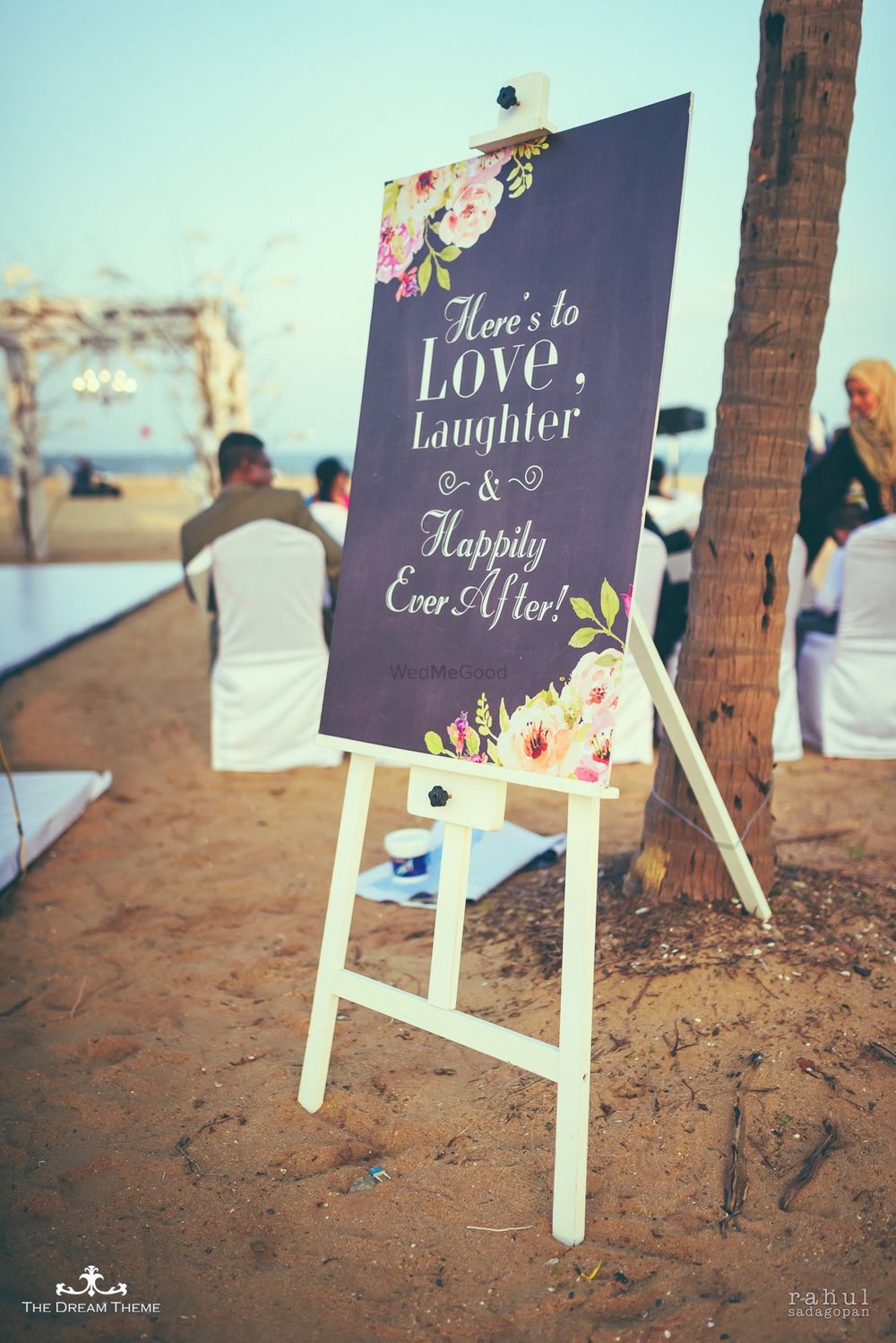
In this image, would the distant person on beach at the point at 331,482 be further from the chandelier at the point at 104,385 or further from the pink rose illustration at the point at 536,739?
the chandelier at the point at 104,385

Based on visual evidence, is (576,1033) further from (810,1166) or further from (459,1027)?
(810,1166)

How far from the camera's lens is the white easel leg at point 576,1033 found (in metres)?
1.50

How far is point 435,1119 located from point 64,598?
326 inches

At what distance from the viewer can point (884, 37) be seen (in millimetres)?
2848

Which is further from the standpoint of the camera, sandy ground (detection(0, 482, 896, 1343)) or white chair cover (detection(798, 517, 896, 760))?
white chair cover (detection(798, 517, 896, 760))

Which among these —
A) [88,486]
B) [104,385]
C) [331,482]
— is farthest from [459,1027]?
[88,486]

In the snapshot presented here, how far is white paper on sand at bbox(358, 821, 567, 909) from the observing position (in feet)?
9.52

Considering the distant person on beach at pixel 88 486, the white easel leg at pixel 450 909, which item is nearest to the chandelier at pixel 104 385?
the distant person on beach at pixel 88 486

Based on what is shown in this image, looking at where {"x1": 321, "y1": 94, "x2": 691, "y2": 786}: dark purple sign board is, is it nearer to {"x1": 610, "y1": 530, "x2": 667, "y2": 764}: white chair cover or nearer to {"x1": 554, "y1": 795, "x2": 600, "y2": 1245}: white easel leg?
{"x1": 554, "y1": 795, "x2": 600, "y2": 1245}: white easel leg

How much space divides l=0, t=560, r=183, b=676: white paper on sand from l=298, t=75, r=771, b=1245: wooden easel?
4.86 meters

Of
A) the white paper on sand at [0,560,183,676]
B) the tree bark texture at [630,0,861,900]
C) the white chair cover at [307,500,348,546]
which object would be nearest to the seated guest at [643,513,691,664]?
the white chair cover at [307,500,348,546]

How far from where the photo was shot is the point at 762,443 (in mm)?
2234

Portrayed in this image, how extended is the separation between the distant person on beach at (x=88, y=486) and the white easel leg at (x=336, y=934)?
22281 mm

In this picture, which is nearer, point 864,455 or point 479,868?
point 479,868
